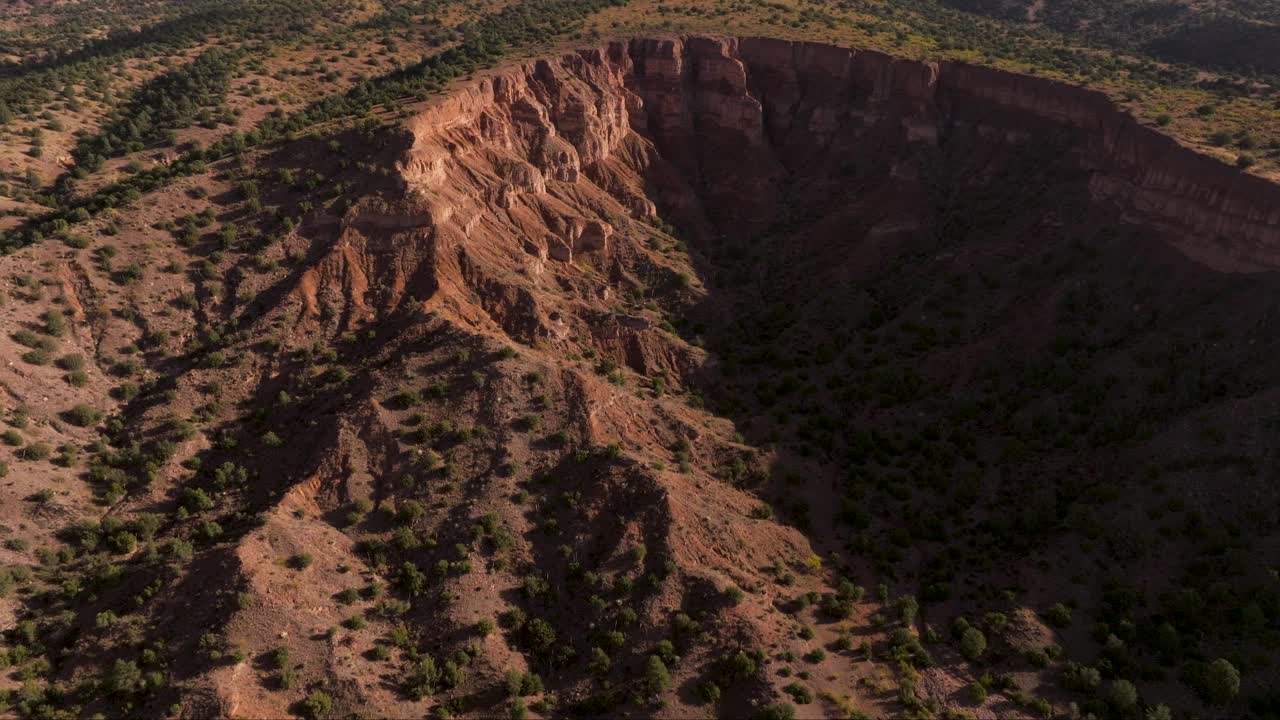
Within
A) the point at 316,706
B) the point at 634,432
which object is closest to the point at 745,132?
the point at 634,432

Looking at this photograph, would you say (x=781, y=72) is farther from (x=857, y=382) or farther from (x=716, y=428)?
(x=716, y=428)

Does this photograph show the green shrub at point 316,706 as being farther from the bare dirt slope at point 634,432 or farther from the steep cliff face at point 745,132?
the steep cliff face at point 745,132

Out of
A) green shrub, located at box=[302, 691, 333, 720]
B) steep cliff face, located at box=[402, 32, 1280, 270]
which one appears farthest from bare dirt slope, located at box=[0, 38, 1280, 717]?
steep cliff face, located at box=[402, 32, 1280, 270]

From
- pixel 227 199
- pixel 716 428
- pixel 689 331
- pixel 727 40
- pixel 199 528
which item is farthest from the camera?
pixel 727 40

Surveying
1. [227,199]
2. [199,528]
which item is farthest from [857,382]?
[227,199]

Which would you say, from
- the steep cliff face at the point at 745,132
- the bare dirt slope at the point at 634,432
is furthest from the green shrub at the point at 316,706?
the steep cliff face at the point at 745,132

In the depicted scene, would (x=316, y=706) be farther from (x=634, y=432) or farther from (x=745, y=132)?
(x=745, y=132)

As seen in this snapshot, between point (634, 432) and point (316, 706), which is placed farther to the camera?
point (634, 432)

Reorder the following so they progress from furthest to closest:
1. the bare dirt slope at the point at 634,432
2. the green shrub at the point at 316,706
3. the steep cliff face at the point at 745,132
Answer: the steep cliff face at the point at 745,132 < the bare dirt slope at the point at 634,432 < the green shrub at the point at 316,706

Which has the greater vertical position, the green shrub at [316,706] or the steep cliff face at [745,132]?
the steep cliff face at [745,132]
